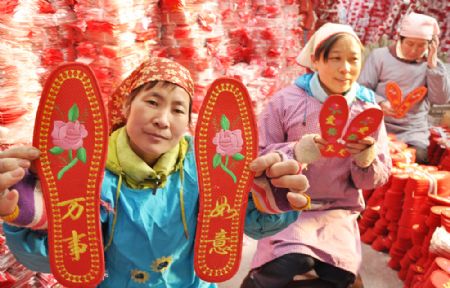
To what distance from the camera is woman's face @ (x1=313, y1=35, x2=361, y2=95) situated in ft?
5.79

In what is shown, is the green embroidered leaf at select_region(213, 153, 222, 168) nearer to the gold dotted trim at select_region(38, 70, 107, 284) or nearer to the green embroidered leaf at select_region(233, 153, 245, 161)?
the green embroidered leaf at select_region(233, 153, 245, 161)

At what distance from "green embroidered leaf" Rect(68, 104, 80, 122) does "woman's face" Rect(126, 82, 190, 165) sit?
0.60 ft

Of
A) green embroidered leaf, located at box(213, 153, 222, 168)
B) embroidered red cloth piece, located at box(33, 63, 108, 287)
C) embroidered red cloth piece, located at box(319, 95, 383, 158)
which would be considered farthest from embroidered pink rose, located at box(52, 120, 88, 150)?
embroidered red cloth piece, located at box(319, 95, 383, 158)

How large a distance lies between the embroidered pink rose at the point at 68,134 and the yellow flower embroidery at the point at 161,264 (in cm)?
37

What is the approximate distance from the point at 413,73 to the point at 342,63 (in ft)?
5.45

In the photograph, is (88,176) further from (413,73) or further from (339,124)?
(413,73)

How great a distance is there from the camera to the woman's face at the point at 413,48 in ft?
10.2

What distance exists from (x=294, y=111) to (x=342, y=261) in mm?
601

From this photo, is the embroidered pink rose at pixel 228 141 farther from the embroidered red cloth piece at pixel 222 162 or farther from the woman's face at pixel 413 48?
the woman's face at pixel 413 48

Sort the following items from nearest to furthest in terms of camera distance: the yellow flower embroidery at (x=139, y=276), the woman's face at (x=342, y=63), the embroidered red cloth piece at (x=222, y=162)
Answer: the embroidered red cloth piece at (x=222, y=162), the yellow flower embroidery at (x=139, y=276), the woman's face at (x=342, y=63)

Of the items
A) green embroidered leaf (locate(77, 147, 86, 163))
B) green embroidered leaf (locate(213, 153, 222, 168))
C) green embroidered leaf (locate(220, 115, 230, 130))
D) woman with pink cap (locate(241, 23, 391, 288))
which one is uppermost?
green embroidered leaf (locate(220, 115, 230, 130))

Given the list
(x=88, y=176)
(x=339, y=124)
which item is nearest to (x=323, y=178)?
(x=339, y=124)

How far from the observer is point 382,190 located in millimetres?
2742

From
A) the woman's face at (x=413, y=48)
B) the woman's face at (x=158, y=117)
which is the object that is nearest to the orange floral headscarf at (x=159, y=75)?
the woman's face at (x=158, y=117)
